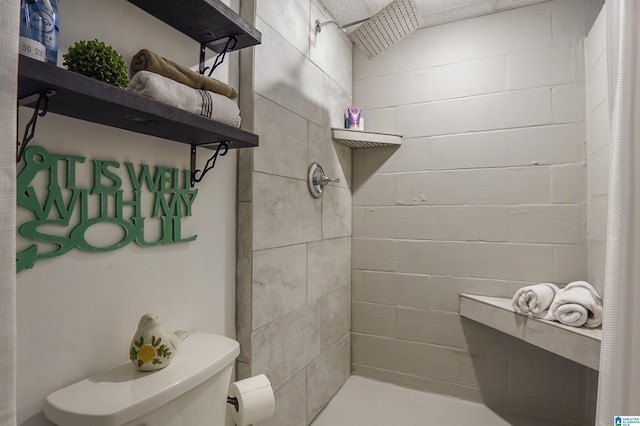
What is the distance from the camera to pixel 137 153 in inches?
37.2

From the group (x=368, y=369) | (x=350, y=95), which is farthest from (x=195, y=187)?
(x=368, y=369)

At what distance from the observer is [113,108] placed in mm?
719

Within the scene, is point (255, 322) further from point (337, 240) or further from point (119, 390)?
point (337, 240)

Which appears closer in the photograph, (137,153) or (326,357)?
(137,153)

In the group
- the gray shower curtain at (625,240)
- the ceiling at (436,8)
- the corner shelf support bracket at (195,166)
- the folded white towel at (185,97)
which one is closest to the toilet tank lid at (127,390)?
the corner shelf support bracket at (195,166)

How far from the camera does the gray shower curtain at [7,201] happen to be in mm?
467

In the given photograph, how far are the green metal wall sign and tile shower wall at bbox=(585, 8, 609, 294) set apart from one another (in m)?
1.70

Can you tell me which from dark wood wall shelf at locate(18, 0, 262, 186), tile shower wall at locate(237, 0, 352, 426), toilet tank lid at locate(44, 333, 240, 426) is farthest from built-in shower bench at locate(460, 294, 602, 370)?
dark wood wall shelf at locate(18, 0, 262, 186)

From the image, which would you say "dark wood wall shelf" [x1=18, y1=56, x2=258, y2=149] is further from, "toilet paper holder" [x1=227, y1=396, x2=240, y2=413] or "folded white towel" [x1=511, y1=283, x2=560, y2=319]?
"folded white towel" [x1=511, y1=283, x2=560, y2=319]

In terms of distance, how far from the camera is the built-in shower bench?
1322 millimetres

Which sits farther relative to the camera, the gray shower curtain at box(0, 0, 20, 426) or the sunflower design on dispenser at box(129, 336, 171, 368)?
the sunflower design on dispenser at box(129, 336, 171, 368)

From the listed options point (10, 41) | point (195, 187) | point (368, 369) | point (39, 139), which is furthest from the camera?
point (368, 369)

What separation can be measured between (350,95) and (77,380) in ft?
6.60

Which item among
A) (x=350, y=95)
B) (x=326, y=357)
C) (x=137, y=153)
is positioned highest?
(x=350, y=95)
